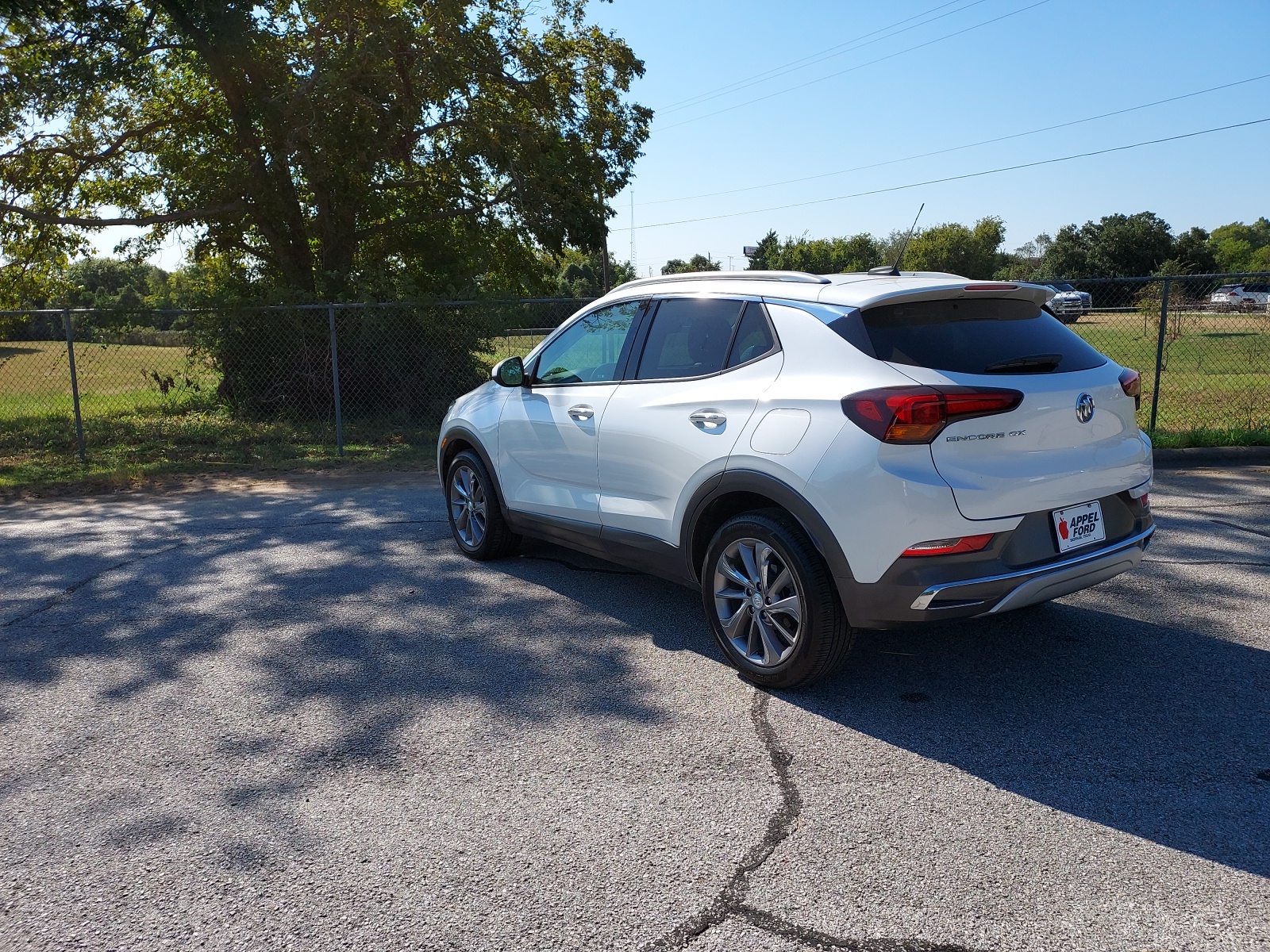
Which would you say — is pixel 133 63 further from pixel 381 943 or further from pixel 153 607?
pixel 381 943

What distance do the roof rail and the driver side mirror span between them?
1052 mm

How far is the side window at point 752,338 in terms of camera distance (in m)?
4.53

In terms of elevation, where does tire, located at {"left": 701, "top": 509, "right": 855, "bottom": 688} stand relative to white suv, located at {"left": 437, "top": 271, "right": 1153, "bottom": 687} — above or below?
below

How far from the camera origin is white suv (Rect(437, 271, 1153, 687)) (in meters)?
3.84

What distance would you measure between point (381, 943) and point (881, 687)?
2483 millimetres

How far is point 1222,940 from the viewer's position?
8.61 feet

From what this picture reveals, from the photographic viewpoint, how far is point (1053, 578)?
157 inches

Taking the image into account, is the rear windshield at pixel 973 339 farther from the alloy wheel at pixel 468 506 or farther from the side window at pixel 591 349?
the alloy wheel at pixel 468 506

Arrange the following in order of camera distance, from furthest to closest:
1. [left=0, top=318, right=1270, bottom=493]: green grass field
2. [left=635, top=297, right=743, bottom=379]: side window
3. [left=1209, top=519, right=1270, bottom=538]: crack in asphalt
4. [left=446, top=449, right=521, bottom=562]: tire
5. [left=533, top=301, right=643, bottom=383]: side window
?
[left=0, top=318, right=1270, bottom=493]: green grass field, [left=1209, top=519, right=1270, bottom=538]: crack in asphalt, [left=446, top=449, right=521, bottom=562]: tire, [left=533, top=301, right=643, bottom=383]: side window, [left=635, top=297, right=743, bottom=379]: side window

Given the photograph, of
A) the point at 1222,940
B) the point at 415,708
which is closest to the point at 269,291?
the point at 415,708

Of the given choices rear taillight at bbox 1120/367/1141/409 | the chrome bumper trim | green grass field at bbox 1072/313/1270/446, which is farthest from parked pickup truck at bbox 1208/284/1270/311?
the chrome bumper trim

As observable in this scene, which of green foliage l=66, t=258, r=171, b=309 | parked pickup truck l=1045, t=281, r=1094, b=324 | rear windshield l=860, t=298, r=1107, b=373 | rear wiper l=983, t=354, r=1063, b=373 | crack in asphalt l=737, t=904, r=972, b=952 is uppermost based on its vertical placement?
green foliage l=66, t=258, r=171, b=309

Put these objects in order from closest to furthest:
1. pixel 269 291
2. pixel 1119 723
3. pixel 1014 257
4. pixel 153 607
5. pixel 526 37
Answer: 1. pixel 1119 723
2. pixel 153 607
3. pixel 269 291
4. pixel 526 37
5. pixel 1014 257

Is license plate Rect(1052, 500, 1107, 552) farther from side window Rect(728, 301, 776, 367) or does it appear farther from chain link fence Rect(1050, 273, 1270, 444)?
chain link fence Rect(1050, 273, 1270, 444)
